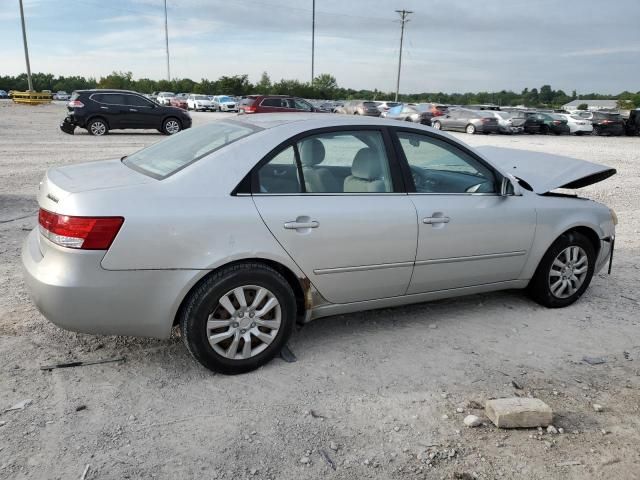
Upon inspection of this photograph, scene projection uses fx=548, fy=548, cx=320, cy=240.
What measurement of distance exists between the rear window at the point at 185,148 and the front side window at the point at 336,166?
368 mm

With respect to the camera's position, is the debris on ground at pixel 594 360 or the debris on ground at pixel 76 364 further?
the debris on ground at pixel 594 360

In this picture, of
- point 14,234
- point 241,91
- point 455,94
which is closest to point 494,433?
point 14,234

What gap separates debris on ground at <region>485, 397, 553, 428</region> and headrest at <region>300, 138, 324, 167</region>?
1891mm

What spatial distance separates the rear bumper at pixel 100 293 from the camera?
299 cm

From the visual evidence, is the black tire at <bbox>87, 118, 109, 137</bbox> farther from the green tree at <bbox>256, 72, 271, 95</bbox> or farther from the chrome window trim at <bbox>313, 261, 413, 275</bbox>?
the green tree at <bbox>256, 72, 271, 95</bbox>

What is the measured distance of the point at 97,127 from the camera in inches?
789

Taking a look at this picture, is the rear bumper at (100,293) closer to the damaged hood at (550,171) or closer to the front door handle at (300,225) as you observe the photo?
the front door handle at (300,225)

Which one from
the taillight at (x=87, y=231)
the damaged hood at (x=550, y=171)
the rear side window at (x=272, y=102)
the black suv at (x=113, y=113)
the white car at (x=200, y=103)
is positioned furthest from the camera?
the white car at (x=200, y=103)

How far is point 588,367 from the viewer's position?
12.4ft

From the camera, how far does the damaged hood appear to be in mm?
4574

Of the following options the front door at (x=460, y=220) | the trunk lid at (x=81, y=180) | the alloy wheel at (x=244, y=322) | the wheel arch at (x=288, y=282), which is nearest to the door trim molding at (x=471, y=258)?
the front door at (x=460, y=220)

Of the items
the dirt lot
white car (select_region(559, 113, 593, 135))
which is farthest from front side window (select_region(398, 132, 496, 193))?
white car (select_region(559, 113, 593, 135))

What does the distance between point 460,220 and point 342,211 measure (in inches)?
38.8

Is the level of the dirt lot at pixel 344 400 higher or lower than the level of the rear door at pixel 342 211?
lower
